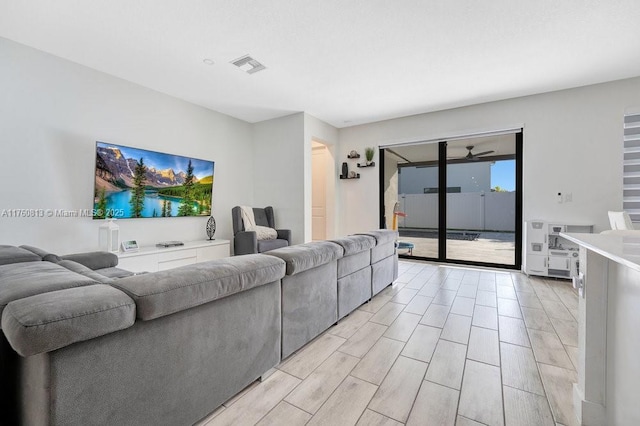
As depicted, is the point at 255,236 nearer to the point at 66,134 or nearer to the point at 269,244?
the point at 269,244

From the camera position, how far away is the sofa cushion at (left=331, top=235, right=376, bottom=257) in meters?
2.35

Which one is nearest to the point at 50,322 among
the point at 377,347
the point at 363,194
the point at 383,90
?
the point at 377,347

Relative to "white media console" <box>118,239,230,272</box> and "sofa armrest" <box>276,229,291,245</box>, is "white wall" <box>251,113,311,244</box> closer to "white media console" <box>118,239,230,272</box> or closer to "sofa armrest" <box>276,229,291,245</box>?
"sofa armrest" <box>276,229,291,245</box>

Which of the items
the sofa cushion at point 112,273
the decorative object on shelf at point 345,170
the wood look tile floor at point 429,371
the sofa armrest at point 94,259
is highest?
the decorative object on shelf at point 345,170

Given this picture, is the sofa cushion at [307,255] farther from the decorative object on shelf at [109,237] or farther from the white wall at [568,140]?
the white wall at [568,140]

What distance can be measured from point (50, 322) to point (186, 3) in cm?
254

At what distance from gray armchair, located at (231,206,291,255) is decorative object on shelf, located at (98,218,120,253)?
1499 millimetres

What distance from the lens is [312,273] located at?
6.37 feet

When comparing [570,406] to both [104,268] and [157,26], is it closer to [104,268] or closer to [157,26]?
[104,268]

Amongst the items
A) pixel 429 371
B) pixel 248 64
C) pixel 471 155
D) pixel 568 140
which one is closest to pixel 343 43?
pixel 248 64

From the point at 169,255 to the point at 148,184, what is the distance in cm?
103

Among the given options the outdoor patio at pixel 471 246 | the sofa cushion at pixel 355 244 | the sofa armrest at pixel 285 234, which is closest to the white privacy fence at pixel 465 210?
the outdoor patio at pixel 471 246

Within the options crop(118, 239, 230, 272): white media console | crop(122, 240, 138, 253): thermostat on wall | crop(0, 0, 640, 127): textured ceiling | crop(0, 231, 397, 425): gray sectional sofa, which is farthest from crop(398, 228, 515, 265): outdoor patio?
crop(122, 240, 138, 253): thermostat on wall

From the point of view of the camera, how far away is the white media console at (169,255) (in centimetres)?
317
